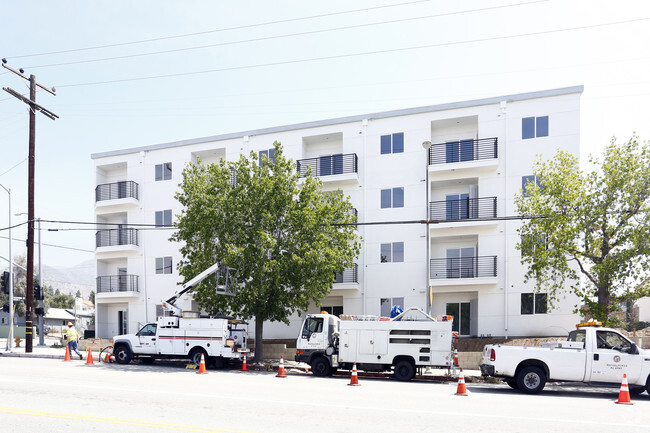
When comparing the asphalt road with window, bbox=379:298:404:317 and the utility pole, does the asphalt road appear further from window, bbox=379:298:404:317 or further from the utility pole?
window, bbox=379:298:404:317

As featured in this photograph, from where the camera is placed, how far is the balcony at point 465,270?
27859 millimetres

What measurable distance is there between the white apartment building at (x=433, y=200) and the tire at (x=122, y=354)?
855 cm

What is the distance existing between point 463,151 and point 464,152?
0.24 feet

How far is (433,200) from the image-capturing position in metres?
30.6

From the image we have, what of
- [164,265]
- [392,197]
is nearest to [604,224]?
[392,197]

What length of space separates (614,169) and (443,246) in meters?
10.5

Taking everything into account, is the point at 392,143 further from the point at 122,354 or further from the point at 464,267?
the point at 122,354

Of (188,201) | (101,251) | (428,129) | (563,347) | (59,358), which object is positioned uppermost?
(428,129)

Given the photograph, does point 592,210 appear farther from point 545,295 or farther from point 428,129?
point 428,129

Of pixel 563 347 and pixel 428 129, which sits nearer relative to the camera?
pixel 563 347

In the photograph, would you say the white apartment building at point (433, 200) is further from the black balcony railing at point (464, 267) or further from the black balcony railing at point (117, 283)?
the black balcony railing at point (117, 283)

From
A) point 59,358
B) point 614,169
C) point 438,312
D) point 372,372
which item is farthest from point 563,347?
point 59,358

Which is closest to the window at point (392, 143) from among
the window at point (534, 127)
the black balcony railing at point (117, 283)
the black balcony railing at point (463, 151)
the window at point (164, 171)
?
the black balcony railing at point (463, 151)

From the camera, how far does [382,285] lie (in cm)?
3000
